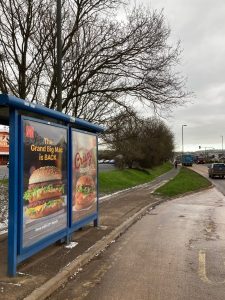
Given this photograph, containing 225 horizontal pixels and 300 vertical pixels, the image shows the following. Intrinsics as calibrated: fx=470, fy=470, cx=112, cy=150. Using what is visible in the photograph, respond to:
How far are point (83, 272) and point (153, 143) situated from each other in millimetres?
58035

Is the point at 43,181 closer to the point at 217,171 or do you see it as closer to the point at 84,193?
the point at 84,193

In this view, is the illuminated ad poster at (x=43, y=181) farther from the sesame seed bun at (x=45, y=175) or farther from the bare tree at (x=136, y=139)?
the bare tree at (x=136, y=139)

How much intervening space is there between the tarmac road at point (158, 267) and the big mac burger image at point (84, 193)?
3.55 ft

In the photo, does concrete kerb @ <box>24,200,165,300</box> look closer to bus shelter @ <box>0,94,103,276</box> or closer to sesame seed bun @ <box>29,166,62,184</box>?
bus shelter @ <box>0,94,103,276</box>

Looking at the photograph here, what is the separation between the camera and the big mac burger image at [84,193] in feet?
31.5

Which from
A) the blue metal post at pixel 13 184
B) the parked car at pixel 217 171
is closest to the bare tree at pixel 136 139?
the parked car at pixel 217 171

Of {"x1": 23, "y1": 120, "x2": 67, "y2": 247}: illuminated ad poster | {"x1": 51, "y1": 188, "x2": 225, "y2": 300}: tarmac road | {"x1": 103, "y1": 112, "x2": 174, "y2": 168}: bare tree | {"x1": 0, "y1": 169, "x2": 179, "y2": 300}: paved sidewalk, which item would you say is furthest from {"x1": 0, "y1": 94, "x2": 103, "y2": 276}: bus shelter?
{"x1": 103, "y1": 112, "x2": 174, "y2": 168}: bare tree

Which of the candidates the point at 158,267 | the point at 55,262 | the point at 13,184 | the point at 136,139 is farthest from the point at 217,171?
the point at 13,184

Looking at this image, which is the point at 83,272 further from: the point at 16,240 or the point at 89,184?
the point at 89,184

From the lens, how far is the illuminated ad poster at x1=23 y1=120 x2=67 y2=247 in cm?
702

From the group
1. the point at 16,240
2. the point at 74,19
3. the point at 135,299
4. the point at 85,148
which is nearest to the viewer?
the point at 135,299

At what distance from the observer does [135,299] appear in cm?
600

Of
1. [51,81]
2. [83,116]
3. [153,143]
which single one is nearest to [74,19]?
[51,81]

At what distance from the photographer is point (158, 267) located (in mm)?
7816
